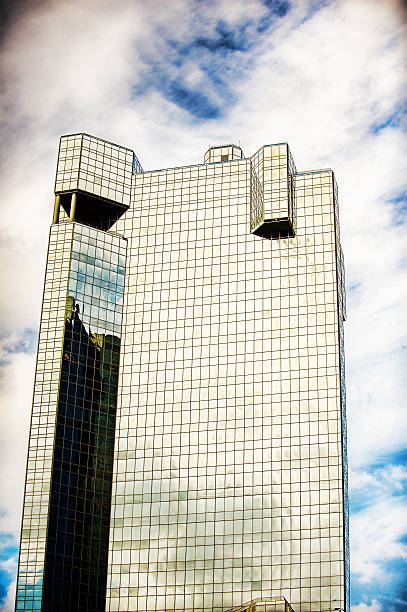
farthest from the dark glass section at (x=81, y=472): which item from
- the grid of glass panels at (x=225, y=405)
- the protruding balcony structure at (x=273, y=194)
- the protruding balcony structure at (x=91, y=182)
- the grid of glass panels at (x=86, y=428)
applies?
the protruding balcony structure at (x=273, y=194)

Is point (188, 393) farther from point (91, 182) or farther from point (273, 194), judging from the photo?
point (91, 182)

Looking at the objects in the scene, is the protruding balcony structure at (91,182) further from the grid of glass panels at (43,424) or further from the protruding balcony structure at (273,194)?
the protruding balcony structure at (273,194)

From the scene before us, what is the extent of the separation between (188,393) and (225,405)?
5903 millimetres

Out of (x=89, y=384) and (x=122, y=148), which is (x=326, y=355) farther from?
(x=122, y=148)

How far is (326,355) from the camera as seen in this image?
12631 cm

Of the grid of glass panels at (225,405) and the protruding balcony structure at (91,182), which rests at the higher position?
the protruding balcony structure at (91,182)

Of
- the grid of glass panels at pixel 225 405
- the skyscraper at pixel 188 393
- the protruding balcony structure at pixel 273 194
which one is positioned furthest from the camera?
the protruding balcony structure at pixel 273 194

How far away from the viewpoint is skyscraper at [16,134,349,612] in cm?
11819

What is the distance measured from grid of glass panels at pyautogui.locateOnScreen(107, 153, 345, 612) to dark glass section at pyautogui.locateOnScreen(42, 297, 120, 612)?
189cm

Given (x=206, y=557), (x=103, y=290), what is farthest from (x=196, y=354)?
(x=206, y=557)

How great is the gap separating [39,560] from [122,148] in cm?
6507

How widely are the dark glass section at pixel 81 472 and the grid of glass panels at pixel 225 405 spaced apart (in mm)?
1891

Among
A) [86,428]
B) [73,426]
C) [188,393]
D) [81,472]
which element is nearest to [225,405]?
[188,393]

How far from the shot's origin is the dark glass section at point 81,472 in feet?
396
